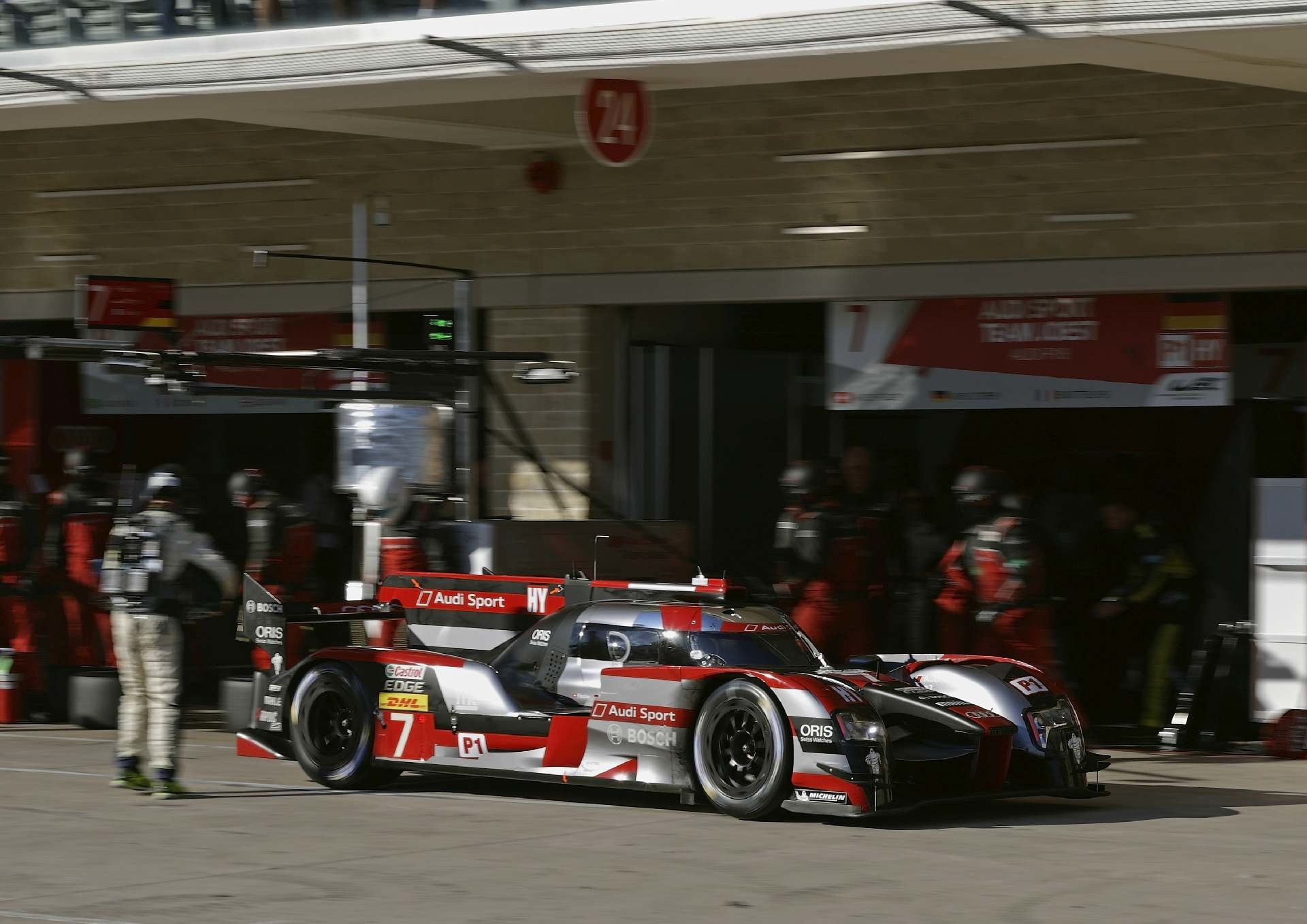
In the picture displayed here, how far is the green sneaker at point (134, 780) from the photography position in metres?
10.3

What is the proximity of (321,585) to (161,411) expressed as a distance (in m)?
3.12

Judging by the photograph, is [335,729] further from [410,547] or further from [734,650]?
[410,547]

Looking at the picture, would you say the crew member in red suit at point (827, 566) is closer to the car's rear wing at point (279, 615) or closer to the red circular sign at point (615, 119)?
the red circular sign at point (615, 119)

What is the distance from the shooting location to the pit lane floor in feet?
23.1

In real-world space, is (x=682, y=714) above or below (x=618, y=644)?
below

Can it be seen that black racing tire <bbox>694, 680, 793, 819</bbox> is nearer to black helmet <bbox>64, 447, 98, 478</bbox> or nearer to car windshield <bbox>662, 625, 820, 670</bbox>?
car windshield <bbox>662, 625, 820, 670</bbox>

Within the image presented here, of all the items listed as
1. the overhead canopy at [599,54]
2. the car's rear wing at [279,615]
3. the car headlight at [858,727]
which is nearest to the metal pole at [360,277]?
the overhead canopy at [599,54]

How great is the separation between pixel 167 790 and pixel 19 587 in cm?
487

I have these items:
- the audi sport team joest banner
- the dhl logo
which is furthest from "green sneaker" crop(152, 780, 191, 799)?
the audi sport team joest banner

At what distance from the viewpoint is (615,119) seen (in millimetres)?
12945

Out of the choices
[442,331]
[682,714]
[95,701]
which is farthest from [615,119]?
[95,701]

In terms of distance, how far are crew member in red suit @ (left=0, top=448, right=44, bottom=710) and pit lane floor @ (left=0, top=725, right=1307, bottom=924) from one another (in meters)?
3.32

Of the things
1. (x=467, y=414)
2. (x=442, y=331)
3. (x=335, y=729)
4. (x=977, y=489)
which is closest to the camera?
(x=335, y=729)

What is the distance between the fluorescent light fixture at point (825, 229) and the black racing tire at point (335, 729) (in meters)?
5.60
